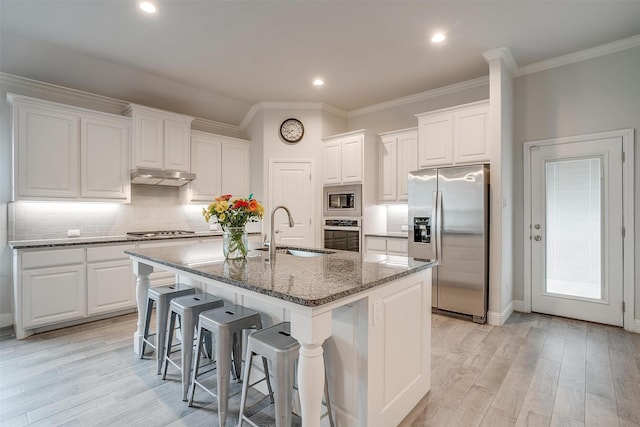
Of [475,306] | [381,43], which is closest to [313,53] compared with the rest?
[381,43]

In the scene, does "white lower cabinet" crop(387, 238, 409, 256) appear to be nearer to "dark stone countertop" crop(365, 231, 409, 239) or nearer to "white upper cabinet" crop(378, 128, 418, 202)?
"dark stone countertop" crop(365, 231, 409, 239)

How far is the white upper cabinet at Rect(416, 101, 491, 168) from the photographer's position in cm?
376

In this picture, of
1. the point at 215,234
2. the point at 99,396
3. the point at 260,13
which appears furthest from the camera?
the point at 215,234

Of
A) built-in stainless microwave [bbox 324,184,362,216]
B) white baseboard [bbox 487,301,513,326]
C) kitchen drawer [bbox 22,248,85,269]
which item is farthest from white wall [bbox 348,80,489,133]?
kitchen drawer [bbox 22,248,85,269]

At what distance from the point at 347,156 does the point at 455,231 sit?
1995 millimetres

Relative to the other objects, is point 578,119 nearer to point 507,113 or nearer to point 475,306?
point 507,113

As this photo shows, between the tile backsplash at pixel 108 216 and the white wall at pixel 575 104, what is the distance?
12.9ft

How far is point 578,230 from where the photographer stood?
3645mm

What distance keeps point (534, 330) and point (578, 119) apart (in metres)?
2.39

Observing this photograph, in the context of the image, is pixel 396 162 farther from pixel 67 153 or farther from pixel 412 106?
pixel 67 153

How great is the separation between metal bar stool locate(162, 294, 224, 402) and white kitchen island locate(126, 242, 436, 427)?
30 centimetres

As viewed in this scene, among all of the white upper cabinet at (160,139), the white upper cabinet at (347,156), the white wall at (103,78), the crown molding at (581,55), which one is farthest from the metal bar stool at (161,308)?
the crown molding at (581,55)

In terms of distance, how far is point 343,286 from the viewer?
1.49 metres

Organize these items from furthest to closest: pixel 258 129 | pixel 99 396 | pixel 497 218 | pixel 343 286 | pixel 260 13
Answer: pixel 258 129 → pixel 497 218 → pixel 260 13 → pixel 99 396 → pixel 343 286
